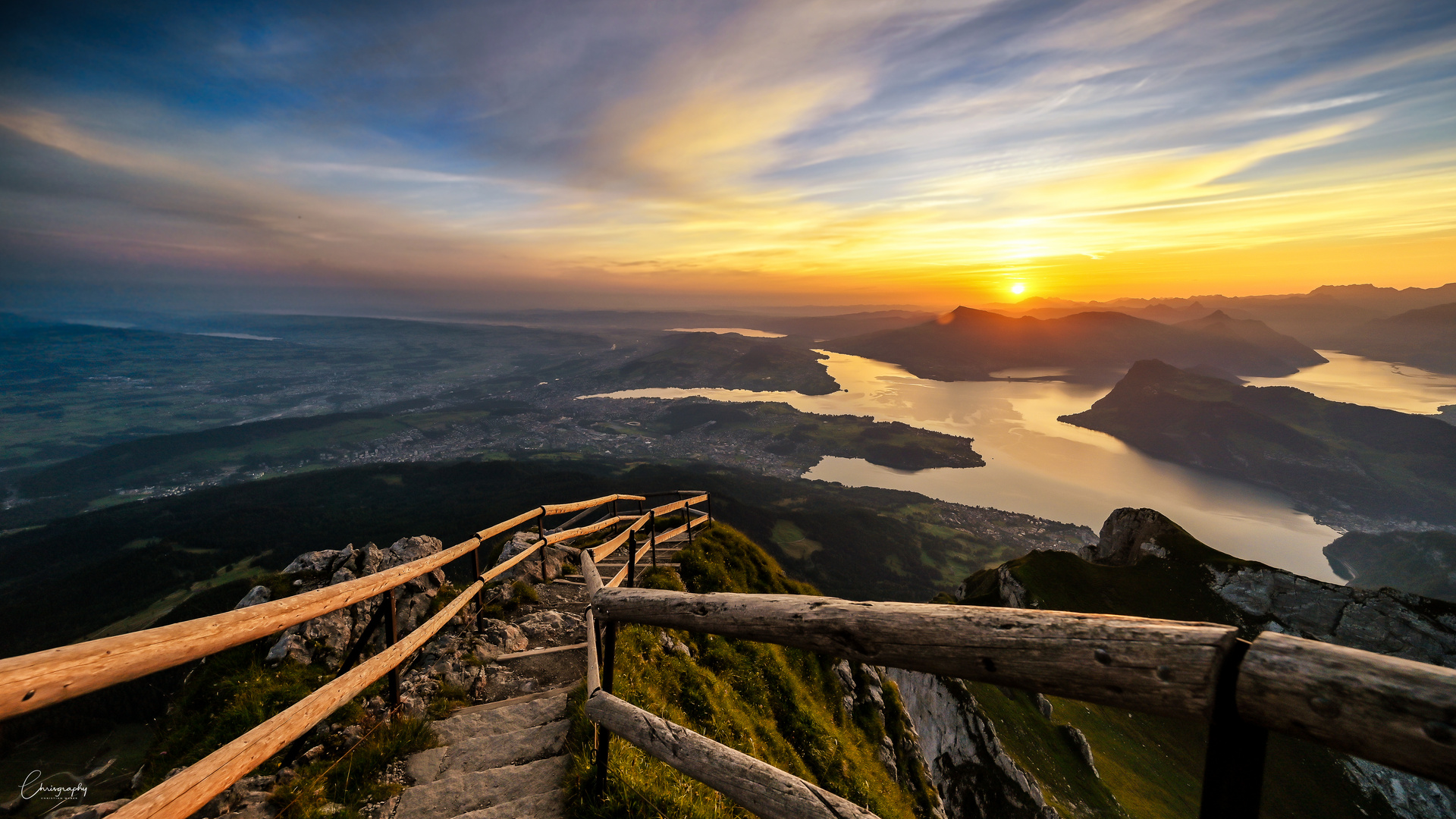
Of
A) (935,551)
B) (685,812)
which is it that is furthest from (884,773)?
(935,551)

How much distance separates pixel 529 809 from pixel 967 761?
24.8 metres

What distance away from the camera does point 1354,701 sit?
5.44 feet

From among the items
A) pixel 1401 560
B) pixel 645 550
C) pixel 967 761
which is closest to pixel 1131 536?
pixel 967 761

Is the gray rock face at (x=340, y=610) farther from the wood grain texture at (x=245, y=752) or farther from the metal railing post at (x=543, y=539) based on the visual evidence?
the metal railing post at (x=543, y=539)

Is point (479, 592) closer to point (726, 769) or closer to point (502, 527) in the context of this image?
point (502, 527)

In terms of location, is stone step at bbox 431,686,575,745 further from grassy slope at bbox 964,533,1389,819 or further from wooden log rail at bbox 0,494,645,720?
grassy slope at bbox 964,533,1389,819

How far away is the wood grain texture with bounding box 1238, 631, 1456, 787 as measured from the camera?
1.50 meters

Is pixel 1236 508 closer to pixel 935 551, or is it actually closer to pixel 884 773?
pixel 935 551

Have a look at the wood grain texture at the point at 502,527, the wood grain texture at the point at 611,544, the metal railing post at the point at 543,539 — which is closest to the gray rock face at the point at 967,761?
the wood grain texture at the point at 611,544

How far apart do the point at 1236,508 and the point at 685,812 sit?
22038 cm

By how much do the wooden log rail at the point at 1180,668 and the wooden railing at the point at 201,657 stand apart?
3.33 m

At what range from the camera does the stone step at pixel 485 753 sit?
5.16 m

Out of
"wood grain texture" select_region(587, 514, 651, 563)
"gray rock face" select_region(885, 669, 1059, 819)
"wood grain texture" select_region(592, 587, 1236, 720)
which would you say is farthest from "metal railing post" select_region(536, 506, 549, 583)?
"gray rock face" select_region(885, 669, 1059, 819)

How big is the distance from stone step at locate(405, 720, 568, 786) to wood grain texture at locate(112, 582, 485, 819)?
1.13m
